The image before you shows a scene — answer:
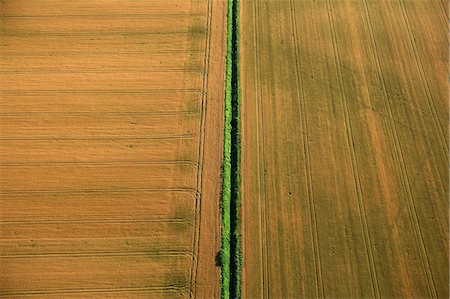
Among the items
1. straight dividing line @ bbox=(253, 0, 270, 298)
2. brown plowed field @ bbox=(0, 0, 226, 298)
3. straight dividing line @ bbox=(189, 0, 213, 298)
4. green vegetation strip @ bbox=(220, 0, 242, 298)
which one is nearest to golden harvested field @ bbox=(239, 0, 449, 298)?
straight dividing line @ bbox=(253, 0, 270, 298)

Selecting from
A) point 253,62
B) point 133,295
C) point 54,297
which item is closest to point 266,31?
point 253,62

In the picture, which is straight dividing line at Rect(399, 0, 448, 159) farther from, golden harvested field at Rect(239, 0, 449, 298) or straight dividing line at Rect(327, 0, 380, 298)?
straight dividing line at Rect(327, 0, 380, 298)

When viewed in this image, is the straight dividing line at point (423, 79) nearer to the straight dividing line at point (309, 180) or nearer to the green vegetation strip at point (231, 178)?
the straight dividing line at point (309, 180)

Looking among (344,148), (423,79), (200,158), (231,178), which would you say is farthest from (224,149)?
(423,79)

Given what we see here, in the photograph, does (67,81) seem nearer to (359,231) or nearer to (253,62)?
(253,62)

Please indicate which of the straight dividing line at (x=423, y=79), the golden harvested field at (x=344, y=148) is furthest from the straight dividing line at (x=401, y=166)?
the straight dividing line at (x=423, y=79)
